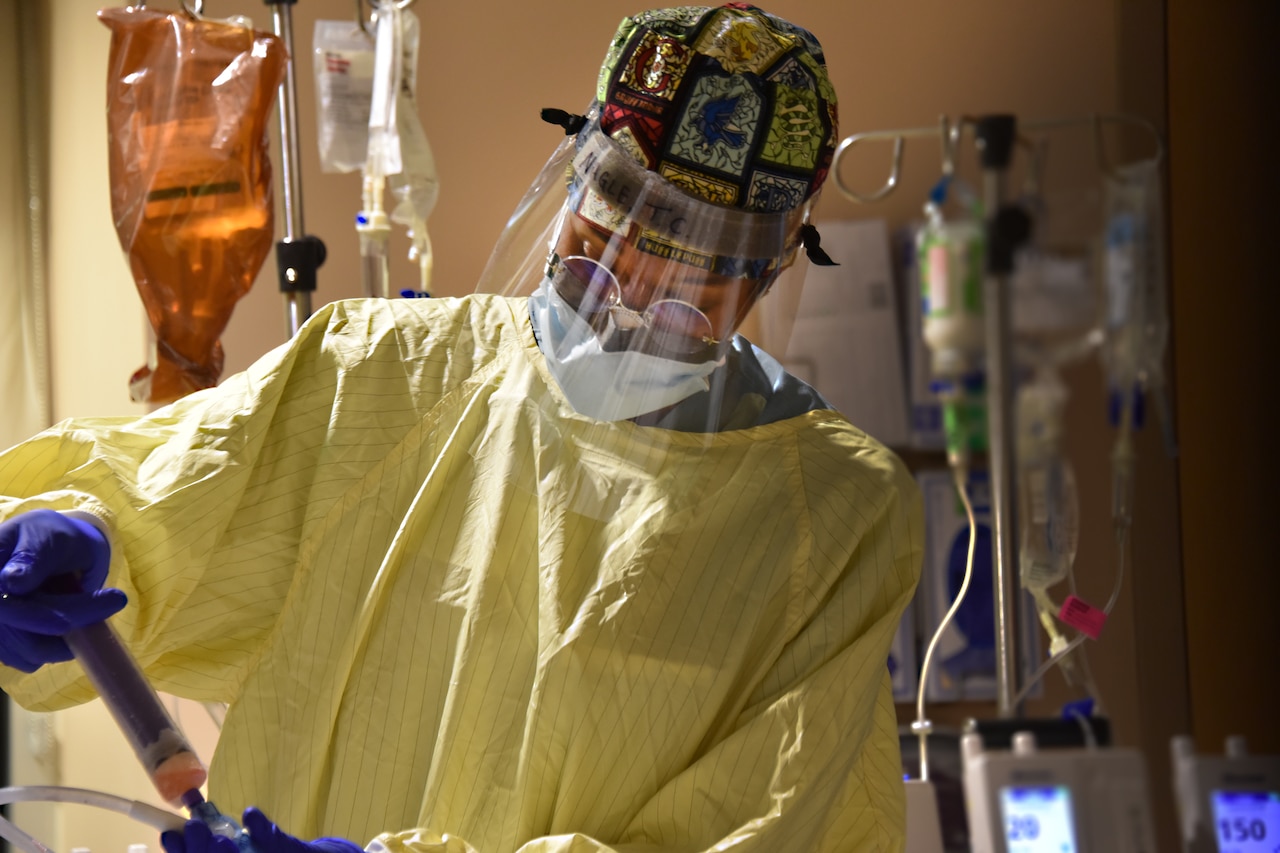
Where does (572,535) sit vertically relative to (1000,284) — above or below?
below

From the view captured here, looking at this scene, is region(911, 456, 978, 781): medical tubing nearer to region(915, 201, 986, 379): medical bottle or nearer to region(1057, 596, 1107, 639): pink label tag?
region(1057, 596, 1107, 639): pink label tag

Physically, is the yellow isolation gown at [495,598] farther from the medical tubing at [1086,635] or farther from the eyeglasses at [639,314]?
the medical tubing at [1086,635]

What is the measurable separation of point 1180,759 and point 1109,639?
0.06m

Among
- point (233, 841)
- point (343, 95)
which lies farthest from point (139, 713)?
point (343, 95)

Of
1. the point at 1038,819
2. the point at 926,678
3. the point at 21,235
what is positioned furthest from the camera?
the point at 21,235

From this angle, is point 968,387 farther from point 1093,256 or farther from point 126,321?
point 126,321

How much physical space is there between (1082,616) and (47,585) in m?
0.82

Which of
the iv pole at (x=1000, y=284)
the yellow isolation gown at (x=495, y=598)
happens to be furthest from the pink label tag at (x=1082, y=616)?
the yellow isolation gown at (x=495, y=598)

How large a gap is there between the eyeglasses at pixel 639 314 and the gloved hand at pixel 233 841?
1.76 feet

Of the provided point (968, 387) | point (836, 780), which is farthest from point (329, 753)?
point (968, 387)

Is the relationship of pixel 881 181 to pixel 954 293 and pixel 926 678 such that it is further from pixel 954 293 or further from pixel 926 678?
pixel 954 293

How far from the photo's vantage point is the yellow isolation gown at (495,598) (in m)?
1.25

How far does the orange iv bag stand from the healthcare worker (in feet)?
1.42

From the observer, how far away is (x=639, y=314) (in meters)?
1.25
